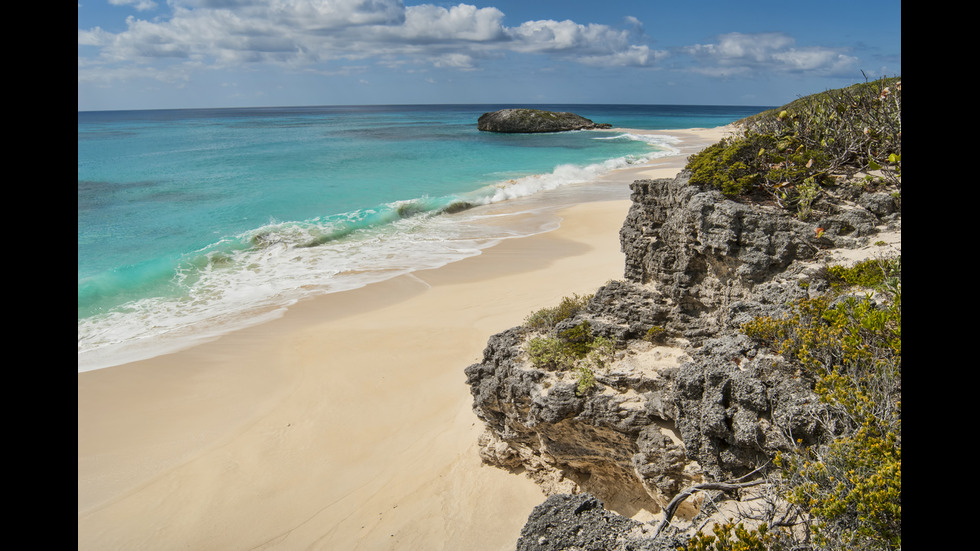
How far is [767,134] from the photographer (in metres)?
8.93

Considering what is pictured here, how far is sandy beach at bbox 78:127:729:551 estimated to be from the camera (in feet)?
25.7

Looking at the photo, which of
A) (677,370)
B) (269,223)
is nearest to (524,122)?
(269,223)

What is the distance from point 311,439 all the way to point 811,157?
30.6 ft

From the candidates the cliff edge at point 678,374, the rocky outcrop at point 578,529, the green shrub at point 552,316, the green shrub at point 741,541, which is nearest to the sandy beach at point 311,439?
the cliff edge at point 678,374

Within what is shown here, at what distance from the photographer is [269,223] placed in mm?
26922

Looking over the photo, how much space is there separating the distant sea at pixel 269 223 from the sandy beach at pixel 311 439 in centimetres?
245

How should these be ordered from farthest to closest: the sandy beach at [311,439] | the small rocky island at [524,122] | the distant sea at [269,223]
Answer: the small rocky island at [524,122]
the distant sea at [269,223]
the sandy beach at [311,439]

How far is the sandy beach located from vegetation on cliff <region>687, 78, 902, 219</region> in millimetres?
5393

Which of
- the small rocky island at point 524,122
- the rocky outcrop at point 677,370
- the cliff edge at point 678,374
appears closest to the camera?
the cliff edge at point 678,374

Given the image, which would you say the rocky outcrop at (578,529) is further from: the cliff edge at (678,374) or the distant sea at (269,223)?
the distant sea at (269,223)

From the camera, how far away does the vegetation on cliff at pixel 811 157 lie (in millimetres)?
7625

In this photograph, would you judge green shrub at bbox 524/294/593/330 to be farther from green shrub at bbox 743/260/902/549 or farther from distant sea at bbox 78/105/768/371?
distant sea at bbox 78/105/768/371

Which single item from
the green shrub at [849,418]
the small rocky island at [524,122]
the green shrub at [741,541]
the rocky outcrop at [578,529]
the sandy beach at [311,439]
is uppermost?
the small rocky island at [524,122]

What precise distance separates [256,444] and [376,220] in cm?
1861
